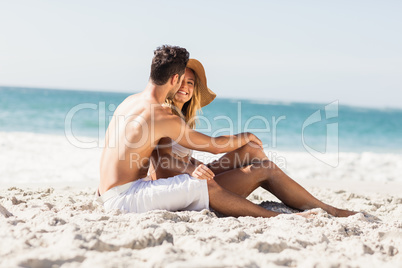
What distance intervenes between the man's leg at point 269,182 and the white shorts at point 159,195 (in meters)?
0.47

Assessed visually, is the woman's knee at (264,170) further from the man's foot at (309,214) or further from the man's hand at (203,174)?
the man's hand at (203,174)

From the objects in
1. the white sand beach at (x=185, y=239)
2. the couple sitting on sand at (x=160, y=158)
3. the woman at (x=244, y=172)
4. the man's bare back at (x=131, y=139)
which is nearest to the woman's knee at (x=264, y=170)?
the woman at (x=244, y=172)

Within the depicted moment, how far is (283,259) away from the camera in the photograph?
84.5 inches

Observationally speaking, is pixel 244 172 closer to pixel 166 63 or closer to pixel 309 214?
pixel 309 214

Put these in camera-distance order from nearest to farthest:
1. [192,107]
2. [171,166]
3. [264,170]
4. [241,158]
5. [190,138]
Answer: [190,138]
[171,166]
[264,170]
[241,158]
[192,107]

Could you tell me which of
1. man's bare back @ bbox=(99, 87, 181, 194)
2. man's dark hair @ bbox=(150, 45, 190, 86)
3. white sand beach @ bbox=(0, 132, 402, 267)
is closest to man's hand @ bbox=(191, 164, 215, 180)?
white sand beach @ bbox=(0, 132, 402, 267)

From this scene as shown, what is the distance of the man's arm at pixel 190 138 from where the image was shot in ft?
10.2

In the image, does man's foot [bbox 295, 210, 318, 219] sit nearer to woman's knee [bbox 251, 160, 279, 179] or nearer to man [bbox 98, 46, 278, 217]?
man [bbox 98, 46, 278, 217]

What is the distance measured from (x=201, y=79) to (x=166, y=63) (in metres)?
0.98

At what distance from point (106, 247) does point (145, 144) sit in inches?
42.0

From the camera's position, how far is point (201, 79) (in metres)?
4.13

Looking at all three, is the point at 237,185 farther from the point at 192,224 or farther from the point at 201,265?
the point at 201,265

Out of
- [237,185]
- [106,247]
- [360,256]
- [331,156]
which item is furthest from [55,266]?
[331,156]

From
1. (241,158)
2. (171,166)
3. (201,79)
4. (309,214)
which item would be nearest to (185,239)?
(171,166)
